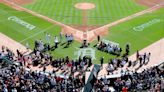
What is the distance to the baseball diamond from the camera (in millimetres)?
32062

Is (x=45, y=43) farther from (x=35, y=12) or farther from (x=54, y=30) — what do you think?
(x=35, y=12)

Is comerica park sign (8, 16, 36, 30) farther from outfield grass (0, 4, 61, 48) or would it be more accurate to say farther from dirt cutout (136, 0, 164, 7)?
dirt cutout (136, 0, 164, 7)

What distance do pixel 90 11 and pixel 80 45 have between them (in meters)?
11.4

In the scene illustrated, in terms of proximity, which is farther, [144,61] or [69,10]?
[69,10]

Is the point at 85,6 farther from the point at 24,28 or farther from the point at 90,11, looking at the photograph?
the point at 24,28

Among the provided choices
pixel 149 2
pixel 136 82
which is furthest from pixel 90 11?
pixel 136 82

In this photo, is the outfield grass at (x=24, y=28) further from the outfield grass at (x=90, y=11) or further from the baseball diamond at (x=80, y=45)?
the outfield grass at (x=90, y=11)

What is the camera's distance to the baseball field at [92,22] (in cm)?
4422

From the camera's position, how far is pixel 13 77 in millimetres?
32438

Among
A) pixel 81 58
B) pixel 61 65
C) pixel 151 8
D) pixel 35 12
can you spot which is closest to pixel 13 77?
pixel 61 65

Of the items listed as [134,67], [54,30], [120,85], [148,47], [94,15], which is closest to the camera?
[120,85]

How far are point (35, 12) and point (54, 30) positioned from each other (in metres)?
7.44

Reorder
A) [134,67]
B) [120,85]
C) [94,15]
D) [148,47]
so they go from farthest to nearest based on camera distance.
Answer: [94,15] < [148,47] < [134,67] < [120,85]

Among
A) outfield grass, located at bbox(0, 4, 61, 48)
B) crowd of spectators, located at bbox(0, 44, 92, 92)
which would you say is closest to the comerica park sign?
outfield grass, located at bbox(0, 4, 61, 48)
